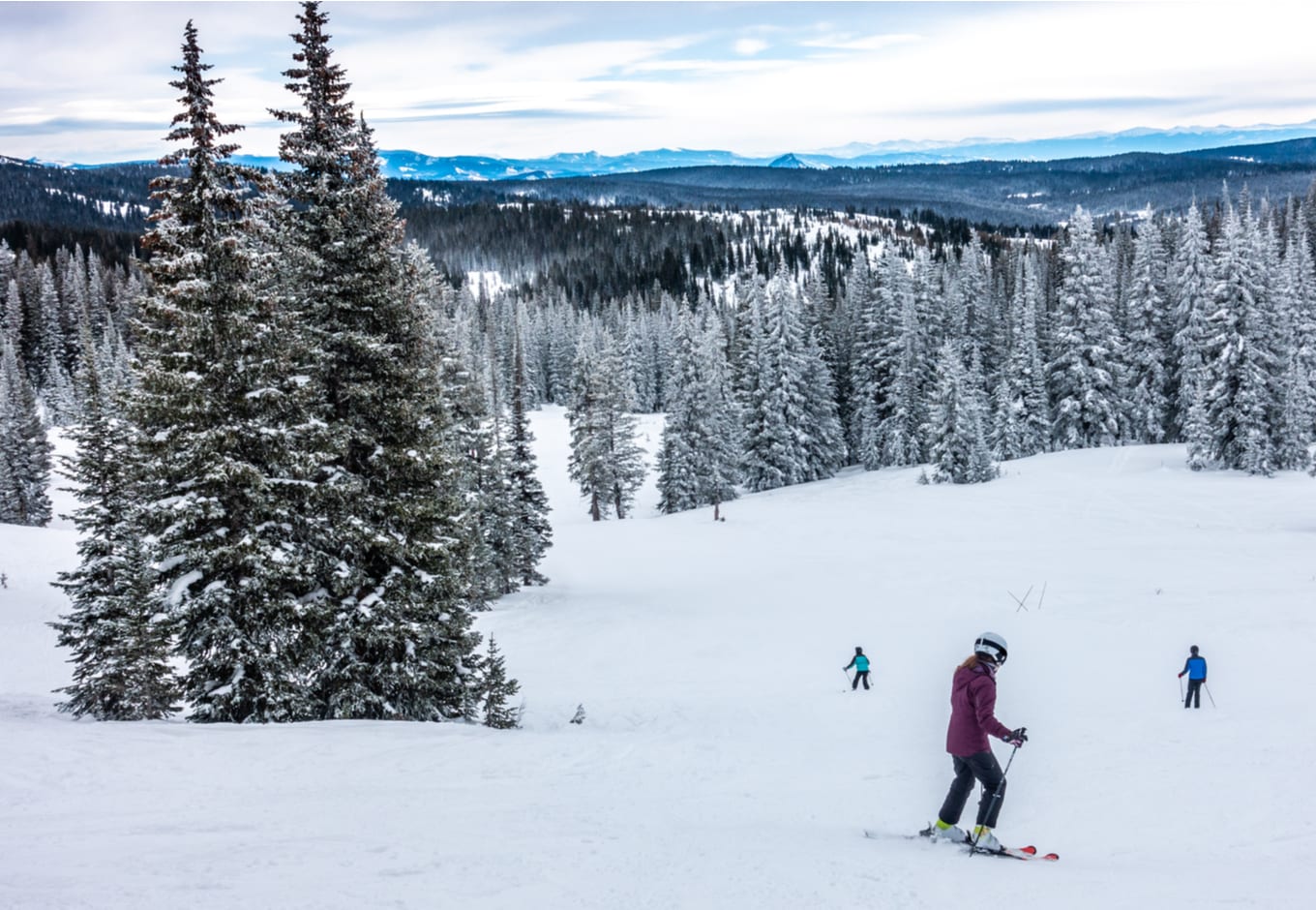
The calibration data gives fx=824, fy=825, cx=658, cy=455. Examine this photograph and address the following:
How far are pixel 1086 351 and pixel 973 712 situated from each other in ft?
166

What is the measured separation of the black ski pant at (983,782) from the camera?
7914mm

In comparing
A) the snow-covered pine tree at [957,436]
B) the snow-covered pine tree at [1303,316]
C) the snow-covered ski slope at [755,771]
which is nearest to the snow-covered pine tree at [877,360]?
the snow-covered pine tree at [957,436]

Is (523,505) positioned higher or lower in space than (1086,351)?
lower

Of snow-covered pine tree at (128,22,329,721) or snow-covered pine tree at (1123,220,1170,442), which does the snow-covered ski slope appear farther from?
snow-covered pine tree at (1123,220,1170,442)

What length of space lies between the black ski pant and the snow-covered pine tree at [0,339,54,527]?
61236 mm

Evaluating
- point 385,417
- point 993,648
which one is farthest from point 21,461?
point 993,648

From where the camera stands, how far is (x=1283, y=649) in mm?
16688

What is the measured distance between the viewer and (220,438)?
12789 mm

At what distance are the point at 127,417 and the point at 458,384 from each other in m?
12.7

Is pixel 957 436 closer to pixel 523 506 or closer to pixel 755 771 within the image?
pixel 523 506

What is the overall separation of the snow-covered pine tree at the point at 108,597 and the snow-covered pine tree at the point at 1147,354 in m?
55.5

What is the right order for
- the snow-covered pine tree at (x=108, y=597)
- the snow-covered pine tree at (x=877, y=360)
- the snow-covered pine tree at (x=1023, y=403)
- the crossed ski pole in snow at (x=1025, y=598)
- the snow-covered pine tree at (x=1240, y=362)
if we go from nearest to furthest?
the snow-covered pine tree at (x=108, y=597), the crossed ski pole in snow at (x=1025, y=598), the snow-covered pine tree at (x=1240, y=362), the snow-covered pine tree at (x=1023, y=403), the snow-covered pine tree at (x=877, y=360)

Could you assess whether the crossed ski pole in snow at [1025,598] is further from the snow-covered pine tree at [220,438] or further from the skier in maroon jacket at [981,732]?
the snow-covered pine tree at [220,438]

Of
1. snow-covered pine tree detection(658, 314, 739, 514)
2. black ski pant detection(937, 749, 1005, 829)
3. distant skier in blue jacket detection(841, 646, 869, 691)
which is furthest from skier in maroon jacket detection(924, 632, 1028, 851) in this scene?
snow-covered pine tree detection(658, 314, 739, 514)
